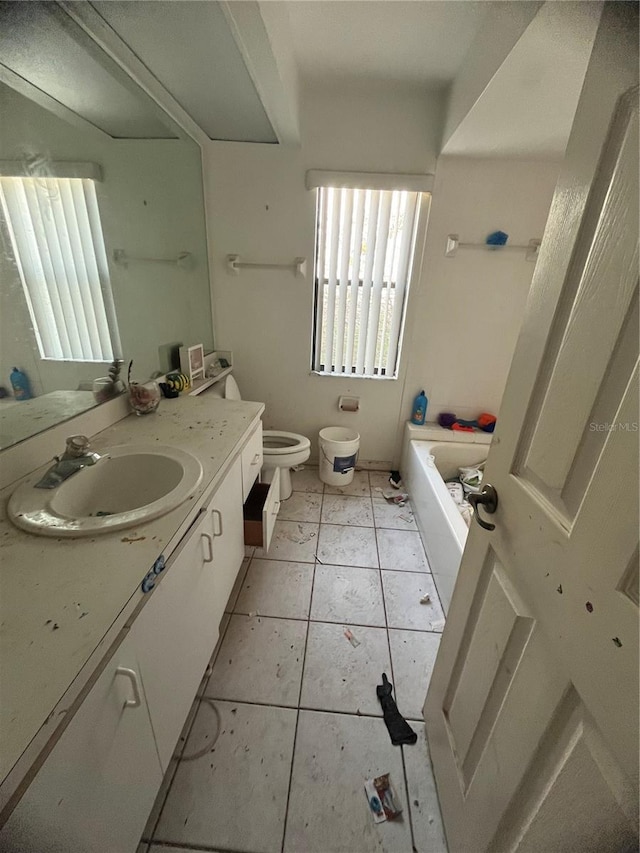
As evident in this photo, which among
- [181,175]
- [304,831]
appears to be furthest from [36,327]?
[304,831]

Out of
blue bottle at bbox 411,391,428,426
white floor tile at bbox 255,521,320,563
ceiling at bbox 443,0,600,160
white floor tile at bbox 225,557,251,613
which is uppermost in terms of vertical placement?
ceiling at bbox 443,0,600,160

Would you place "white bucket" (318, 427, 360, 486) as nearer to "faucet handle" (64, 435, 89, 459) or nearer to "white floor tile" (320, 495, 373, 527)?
"white floor tile" (320, 495, 373, 527)

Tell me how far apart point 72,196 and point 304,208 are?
51.6 inches

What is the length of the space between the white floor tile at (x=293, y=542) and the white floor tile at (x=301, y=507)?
A: 0.05m

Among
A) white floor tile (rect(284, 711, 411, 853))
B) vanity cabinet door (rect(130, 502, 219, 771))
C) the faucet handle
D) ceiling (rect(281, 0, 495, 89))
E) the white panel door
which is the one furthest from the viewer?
ceiling (rect(281, 0, 495, 89))

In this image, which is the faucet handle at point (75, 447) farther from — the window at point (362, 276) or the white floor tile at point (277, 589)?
the window at point (362, 276)

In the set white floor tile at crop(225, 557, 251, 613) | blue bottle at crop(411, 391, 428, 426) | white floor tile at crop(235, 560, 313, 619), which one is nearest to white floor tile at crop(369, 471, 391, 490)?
blue bottle at crop(411, 391, 428, 426)

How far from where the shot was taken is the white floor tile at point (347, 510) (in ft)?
6.88

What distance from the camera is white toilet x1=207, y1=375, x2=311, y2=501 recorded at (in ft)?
6.70

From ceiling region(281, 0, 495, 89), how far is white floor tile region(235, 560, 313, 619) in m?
2.44

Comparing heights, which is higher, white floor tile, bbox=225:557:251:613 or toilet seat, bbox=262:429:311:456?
toilet seat, bbox=262:429:311:456

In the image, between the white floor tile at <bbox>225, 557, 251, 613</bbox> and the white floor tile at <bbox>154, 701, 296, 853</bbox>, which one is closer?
the white floor tile at <bbox>154, 701, 296, 853</bbox>

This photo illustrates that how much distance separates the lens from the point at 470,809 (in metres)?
0.74

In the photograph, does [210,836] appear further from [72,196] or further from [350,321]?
[350,321]
